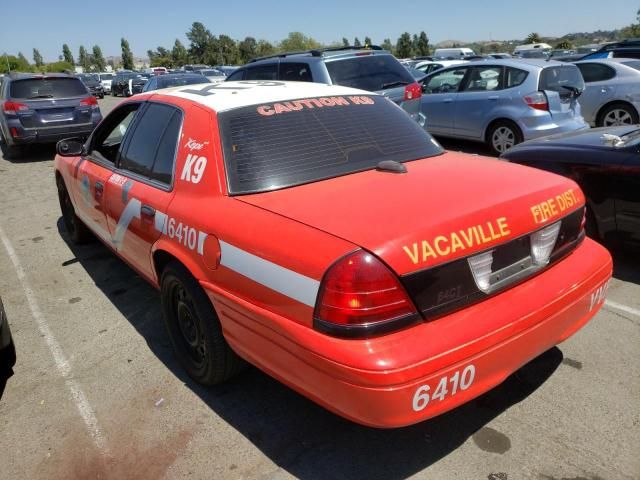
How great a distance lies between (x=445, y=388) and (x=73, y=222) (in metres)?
4.62

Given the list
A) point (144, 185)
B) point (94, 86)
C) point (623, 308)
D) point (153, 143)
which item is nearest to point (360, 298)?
point (144, 185)

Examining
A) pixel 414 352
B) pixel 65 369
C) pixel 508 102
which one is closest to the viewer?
pixel 414 352

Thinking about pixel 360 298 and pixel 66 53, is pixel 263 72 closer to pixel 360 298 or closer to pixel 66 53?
pixel 360 298

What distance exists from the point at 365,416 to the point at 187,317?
1.43 meters

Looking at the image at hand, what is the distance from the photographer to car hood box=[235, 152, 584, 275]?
6.63 feet

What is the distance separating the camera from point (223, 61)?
81125mm

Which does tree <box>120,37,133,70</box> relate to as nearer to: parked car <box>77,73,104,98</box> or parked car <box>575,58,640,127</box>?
parked car <box>77,73,104,98</box>

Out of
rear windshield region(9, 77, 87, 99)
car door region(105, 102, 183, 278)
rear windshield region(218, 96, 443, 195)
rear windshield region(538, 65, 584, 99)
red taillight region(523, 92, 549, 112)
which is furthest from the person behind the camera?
rear windshield region(9, 77, 87, 99)

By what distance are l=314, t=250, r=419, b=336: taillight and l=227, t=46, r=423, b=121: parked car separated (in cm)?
547

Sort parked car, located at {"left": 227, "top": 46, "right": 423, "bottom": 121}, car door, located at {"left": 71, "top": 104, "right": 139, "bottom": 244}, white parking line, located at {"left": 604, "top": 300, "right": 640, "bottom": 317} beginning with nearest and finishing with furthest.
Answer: white parking line, located at {"left": 604, "top": 300, "right": 640, "bottom": 317} → car door, located at {"left": 71, "top": 104, "right": 139, "bottom": 244} → parked car, located at {"left": 227, "top": 46, "right": 423, "bottom": 121}

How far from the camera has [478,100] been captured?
28.2ft

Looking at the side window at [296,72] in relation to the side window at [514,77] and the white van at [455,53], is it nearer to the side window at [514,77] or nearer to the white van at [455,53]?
the side window at [514,77]

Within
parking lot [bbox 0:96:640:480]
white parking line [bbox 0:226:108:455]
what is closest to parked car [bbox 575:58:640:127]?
parking lot [bbox 0:96:640:480]

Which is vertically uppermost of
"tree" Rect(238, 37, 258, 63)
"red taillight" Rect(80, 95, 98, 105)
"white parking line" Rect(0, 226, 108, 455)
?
"tree" Rect(238, 37, 258, 63)
